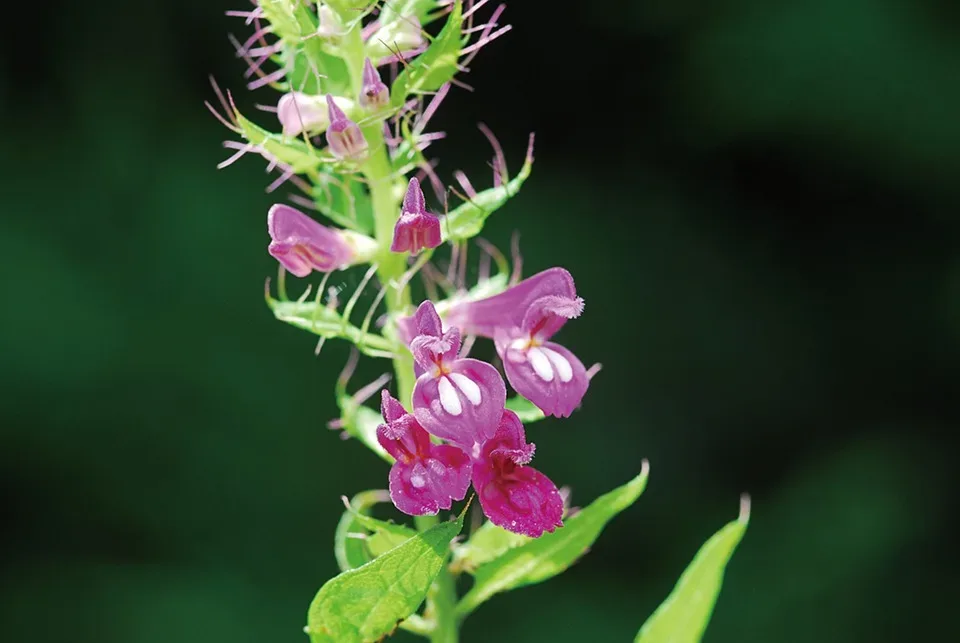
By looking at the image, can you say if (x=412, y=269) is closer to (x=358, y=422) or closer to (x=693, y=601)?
(x=358, y=422)

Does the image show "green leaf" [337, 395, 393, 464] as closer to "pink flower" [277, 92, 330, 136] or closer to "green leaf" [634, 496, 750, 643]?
"pink flower" [277, 92, 330, 136]

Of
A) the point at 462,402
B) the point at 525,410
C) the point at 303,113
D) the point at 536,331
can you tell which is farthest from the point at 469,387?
the point at 303,113

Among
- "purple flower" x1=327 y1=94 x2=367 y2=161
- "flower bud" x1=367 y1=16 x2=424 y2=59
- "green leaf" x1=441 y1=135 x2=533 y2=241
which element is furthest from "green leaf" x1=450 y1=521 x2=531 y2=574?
"flower bud" x1=367 y1=16 x2=424 y2=59

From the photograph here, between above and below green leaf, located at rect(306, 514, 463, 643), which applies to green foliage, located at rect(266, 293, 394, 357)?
above

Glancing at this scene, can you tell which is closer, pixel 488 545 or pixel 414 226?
pixel 414 226

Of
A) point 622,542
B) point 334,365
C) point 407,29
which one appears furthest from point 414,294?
point 407,29

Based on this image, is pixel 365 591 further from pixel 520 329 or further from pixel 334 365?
pixel 334 365
